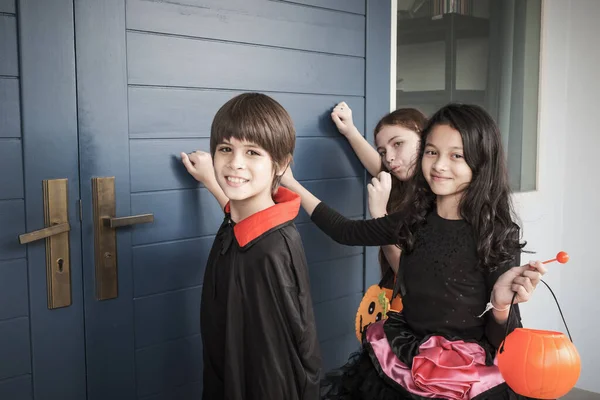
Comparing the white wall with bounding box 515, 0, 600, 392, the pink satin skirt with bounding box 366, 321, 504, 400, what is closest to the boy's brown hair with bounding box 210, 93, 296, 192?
the pink satin skirt with bounding box 366, 321, 504, 400

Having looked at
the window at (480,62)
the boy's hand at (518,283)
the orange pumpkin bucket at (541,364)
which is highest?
the window at (480,62)

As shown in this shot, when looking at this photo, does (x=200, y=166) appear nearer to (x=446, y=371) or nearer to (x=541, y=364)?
(x=446, y=371)

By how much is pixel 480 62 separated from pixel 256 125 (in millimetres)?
1701

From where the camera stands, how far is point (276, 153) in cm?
153

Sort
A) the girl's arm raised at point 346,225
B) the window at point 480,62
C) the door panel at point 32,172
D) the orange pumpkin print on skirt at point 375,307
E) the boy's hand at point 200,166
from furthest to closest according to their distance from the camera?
the window at point 480,62 < the orange pumpkin print on skirt at point 375,307 < the girl's arm raised at point 346,225 < the boy's hand at point 200,166 < the door panel at point 32,172

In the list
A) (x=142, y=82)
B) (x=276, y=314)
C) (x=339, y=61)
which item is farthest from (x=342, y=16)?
(x=276, y=314)

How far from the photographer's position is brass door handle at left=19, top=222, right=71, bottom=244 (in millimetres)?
1538

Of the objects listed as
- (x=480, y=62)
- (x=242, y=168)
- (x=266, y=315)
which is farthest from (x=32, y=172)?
(x=480, y=62)

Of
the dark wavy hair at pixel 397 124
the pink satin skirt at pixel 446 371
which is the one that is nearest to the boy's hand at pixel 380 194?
the dark wavy hair at pixel 397 124

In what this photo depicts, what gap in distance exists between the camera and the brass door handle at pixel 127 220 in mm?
1669

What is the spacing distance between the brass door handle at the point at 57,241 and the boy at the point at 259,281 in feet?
1.27

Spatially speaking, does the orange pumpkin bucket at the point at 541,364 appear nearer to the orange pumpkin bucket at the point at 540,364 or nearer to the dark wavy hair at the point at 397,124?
the orange pumpkin bucket at the point at 540,364

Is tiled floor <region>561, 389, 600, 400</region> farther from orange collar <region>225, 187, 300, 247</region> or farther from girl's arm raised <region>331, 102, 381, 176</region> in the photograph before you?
orange collar <region>225, 187, 300, 247</region>

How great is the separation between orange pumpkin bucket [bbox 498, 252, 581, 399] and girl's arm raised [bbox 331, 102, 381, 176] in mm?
914
